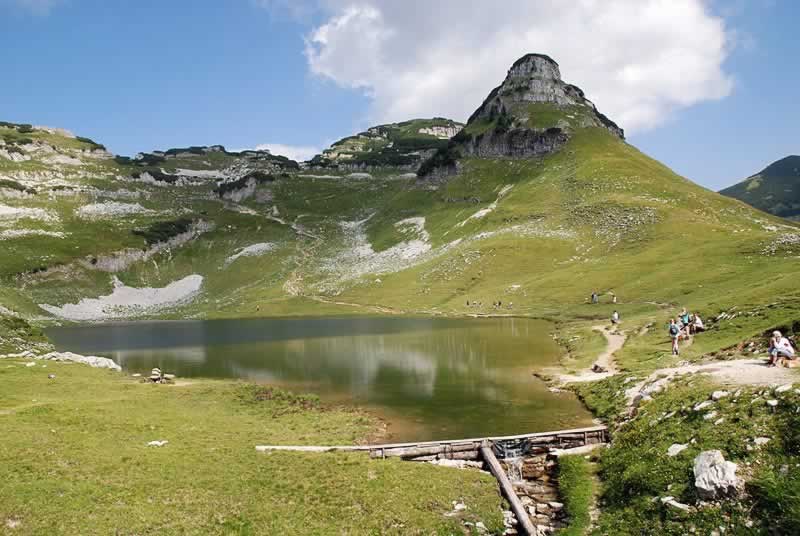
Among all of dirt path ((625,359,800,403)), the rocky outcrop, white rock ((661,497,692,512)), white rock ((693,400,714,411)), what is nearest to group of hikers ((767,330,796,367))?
dirt path ((625,359,800,403))

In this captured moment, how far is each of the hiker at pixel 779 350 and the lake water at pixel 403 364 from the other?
482 inches

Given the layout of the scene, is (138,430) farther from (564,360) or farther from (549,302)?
(549,302)

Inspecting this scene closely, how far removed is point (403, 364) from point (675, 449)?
141 feet

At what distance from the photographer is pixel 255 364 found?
68438 mm

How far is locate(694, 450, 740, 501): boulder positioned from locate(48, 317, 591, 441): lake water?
628 inches

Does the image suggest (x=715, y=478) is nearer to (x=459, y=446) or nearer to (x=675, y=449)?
(x=675, y=449)

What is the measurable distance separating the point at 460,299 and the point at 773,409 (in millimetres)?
116887

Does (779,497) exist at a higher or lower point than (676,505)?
higher

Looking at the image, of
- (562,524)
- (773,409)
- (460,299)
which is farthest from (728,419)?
(460,299)

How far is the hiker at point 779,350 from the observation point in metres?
27.5

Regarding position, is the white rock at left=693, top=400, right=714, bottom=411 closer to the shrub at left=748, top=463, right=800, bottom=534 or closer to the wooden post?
the shrub at left=748, top=463, right=800, bottom=534

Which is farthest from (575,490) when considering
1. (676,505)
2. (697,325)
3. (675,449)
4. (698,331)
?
(697,325)

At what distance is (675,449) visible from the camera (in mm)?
21500

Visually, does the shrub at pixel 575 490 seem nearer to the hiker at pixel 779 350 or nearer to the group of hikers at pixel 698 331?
the hiker at pixel 779 350
